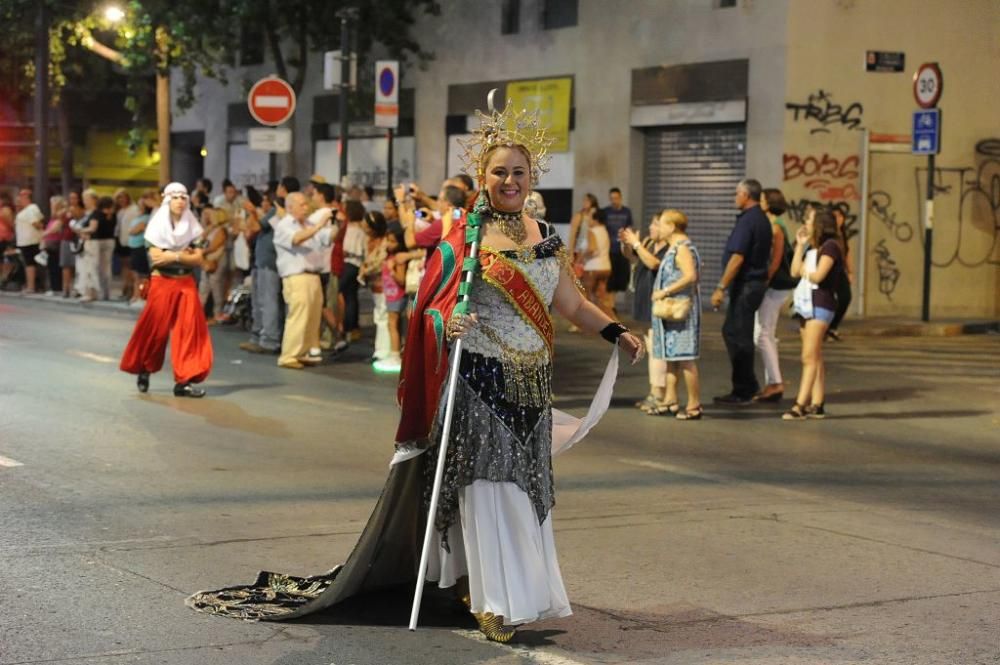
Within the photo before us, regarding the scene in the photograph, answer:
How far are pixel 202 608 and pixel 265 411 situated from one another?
6.71m

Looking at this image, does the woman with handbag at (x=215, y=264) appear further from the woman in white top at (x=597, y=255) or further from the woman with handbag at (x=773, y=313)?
the woman with handbag at (x=773, y=313)

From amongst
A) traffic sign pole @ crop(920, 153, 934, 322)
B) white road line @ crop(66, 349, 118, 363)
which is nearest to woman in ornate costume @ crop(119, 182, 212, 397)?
white road line @ crop(66, 349, 118, 363)

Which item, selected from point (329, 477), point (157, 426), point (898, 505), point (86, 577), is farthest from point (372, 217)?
point (86, 577)

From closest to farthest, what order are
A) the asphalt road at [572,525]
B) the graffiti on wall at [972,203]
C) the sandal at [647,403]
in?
the asphalt road at [572,525], the sandal at [647,403], the graffiti on wall at [972,203]

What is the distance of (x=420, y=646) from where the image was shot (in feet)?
19.7

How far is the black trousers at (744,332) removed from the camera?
47.7 ft

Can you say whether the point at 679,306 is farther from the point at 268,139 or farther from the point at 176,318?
the point at 268,139

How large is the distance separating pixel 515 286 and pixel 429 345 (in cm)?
41

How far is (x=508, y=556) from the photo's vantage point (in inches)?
237

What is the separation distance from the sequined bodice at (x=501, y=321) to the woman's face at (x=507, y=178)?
0.66 ft

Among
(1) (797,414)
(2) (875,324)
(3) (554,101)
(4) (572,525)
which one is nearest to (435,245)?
(1) (797,414)

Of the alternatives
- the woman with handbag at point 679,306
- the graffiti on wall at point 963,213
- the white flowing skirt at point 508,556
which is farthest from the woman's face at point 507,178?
the graffiti on wall at point 963,213

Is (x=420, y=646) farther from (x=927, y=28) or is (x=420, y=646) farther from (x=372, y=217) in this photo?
(x=927, y=28)

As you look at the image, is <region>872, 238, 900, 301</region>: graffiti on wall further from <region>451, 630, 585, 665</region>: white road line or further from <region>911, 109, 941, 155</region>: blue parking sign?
<region>451, 630, 585, 665</region>: white road line
